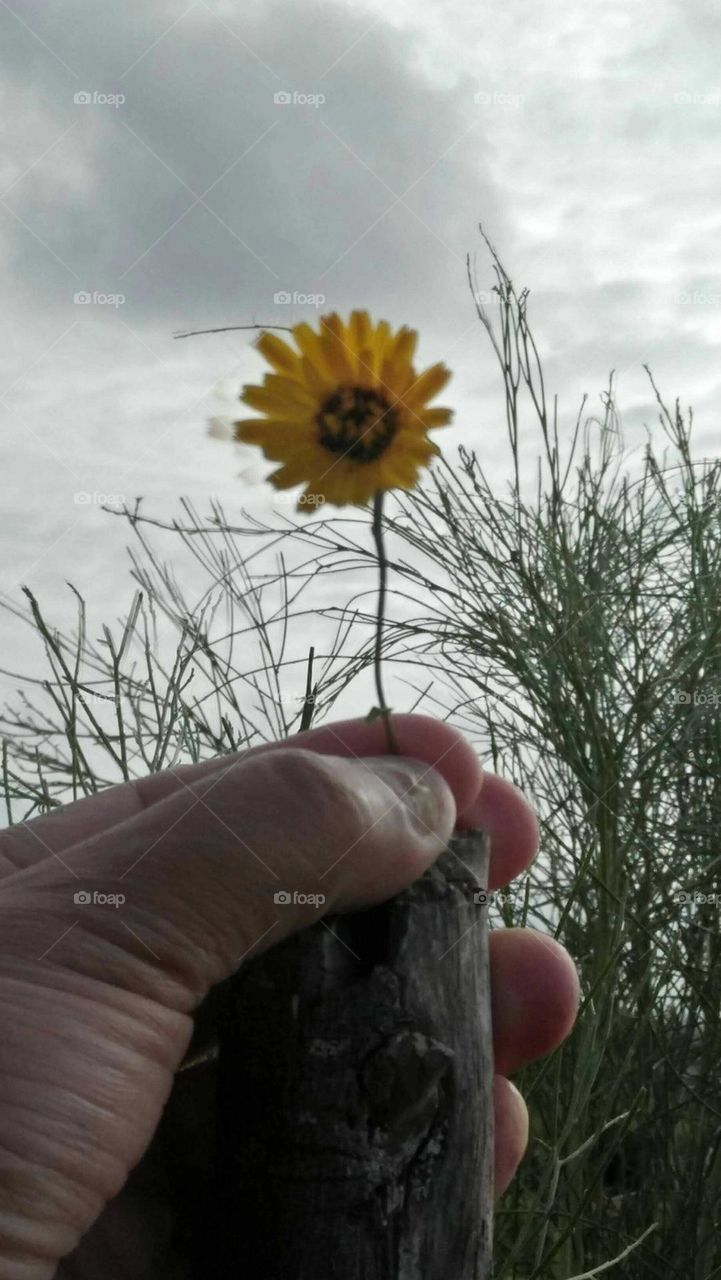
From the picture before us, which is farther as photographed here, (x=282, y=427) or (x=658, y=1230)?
(x=658, y=1230)

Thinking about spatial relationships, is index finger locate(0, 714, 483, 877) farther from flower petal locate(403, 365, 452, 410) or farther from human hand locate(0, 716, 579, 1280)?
flower petal locate(403, 365, 452, 410)

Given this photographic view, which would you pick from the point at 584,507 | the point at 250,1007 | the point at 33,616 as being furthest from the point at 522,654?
the point at 250,1007

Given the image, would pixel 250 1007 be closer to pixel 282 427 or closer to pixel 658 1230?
pixel 282 427

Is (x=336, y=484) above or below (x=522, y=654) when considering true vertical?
below

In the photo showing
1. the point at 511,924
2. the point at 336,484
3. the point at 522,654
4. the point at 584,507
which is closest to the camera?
the point at 336,484

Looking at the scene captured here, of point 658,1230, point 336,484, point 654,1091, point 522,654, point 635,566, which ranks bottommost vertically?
point 658,1230

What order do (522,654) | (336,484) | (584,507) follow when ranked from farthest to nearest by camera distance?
(584,507)
(522,654)
(336,484)
